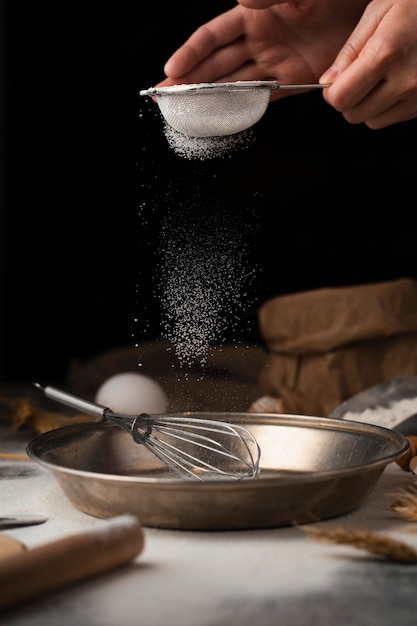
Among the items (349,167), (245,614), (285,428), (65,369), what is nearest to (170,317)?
(285,428)

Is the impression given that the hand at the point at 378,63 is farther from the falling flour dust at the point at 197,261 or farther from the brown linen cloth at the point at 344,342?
the brown linen cloth at the point at 344,342

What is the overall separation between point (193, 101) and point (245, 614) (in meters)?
0.59

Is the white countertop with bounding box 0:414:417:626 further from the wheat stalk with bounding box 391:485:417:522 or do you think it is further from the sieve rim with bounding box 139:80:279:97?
the sieve rim with bounding box 139:80:279:97

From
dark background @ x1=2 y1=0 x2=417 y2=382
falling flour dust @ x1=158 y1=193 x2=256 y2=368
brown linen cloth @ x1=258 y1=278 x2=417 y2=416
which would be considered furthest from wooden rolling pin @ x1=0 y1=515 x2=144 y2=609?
dark background @ x1=2 y1=0 x2=417 y2=382

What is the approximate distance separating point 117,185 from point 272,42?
908 millimetres

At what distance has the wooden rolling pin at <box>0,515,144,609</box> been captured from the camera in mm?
593

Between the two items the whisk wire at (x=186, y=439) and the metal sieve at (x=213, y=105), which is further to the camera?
the metal sieve at (x=213, y=105)

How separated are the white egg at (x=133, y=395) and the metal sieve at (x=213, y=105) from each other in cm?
39

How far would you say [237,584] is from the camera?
0.66 m

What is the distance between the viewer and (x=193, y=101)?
3.32 feet

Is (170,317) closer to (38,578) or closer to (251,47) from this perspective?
(251,47)

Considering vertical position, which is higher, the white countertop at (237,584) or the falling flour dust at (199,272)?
the falling flour dust at (199,272)

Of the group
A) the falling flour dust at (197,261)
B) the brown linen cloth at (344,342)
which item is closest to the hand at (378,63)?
the falling flour dust at (197,261)

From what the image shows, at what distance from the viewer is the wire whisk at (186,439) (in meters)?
0.89
